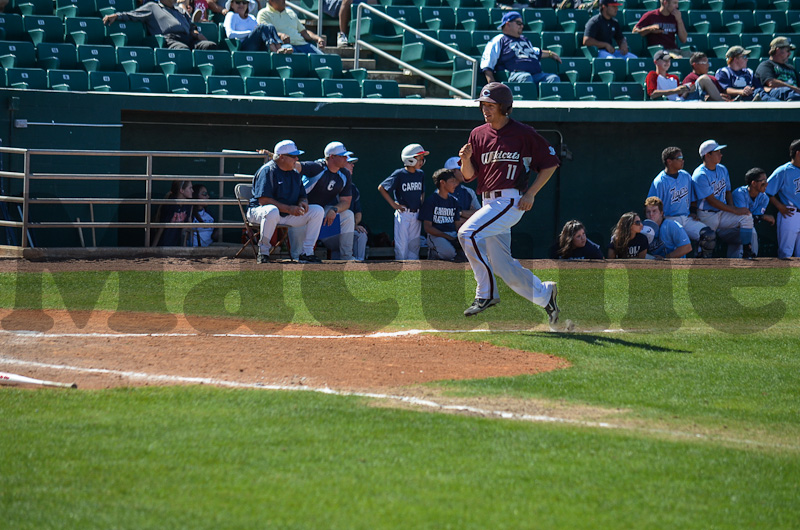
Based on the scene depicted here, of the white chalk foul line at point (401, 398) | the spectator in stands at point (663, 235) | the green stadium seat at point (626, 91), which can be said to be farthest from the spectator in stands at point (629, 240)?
the white chalk foul line at point (401, 398)

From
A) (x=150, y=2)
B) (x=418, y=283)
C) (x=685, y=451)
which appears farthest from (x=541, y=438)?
(x=150, y=2)

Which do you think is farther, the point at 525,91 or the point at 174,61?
the point at 525,91

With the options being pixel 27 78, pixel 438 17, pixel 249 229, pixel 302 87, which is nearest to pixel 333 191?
pixel 249 229

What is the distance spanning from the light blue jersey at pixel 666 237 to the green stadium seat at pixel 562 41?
16.2ft

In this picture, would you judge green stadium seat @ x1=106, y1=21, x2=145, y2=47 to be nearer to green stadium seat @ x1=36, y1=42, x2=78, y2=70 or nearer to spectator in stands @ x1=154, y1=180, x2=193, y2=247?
green stadium seat @ x1=36, y1=42, x2=78, y2=70

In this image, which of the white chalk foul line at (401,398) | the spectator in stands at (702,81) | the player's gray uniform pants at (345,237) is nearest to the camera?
the white chalk foul line at (401,398)

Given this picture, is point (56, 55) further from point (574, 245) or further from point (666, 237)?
point (666, 237)

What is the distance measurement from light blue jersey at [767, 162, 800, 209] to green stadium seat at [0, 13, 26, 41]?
10.9 meters

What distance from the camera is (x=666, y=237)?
12883mm

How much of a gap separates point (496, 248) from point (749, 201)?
7470mm

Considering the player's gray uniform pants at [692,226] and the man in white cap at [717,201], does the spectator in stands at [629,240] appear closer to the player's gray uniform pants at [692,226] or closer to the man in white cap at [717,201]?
the player's gray uniform pants at [692,226]

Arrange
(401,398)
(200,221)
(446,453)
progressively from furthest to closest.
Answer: (200,221), (401,398), (446,453)

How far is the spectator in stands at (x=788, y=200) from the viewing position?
13352 millimetres

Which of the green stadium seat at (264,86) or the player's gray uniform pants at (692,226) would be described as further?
the green stadium seat at (264,86)
